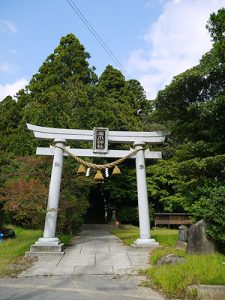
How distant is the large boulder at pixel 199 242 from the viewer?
8266 mm

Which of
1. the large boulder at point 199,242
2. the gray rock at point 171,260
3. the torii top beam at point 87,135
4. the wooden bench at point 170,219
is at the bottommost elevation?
the gray rock at point 171,260

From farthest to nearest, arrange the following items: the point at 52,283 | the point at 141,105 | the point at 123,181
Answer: the point at 141,105, the point at 123,181, the point at 52,283

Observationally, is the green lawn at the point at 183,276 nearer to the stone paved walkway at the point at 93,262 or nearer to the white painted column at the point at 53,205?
the stone paved walkway at the point at 93,262

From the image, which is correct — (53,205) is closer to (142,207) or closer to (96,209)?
(142,207)

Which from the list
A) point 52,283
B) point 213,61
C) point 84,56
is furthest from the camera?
point 84,56

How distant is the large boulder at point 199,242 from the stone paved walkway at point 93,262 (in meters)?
1.32

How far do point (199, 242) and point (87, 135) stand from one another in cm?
556

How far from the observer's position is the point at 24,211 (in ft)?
40.5

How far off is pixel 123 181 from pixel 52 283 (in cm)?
1892

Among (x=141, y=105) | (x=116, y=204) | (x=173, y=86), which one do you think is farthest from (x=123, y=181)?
(x=173, y=86)

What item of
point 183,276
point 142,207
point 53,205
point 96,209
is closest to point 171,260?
point 183,276

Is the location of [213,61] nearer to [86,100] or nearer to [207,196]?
[207,196]

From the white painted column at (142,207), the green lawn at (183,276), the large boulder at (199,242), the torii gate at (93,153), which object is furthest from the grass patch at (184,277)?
the torii gate at (93,153)

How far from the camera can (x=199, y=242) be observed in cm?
839
